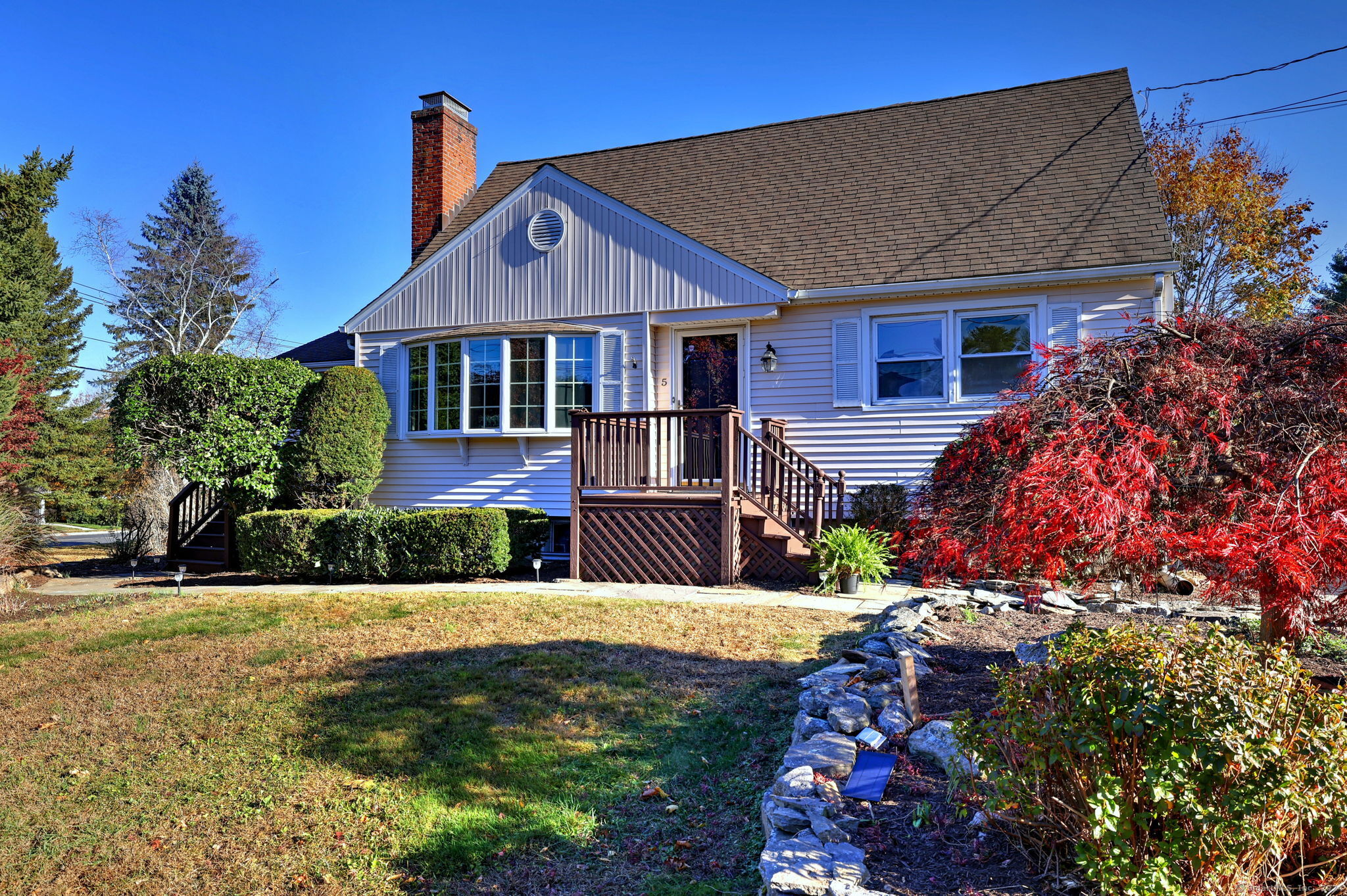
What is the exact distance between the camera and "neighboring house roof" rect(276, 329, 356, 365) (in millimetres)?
14711

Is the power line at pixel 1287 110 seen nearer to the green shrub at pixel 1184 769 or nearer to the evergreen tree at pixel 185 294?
the green shrub at pixel 1184 769

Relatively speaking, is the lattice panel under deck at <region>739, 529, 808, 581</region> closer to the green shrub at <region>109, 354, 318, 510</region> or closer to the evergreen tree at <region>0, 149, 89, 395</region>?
the green shrub at <region>109, 354, 318, 510</region>

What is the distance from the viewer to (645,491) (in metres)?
9.36

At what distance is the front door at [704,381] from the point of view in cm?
1093

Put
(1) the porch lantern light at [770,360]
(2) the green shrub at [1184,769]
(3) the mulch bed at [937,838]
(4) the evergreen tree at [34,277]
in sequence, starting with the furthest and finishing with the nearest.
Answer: (4) the evergreen tree at [34,277]
(1) the porch lantern light at [770,360]
(3) the mulch bed at [937,838]
(2) the green shrub at [1184,769]

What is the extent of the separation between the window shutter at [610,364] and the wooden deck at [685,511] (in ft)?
5.88

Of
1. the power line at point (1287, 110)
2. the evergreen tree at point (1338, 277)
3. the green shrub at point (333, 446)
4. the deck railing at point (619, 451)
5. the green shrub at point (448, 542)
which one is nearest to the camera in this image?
the deck railing at point (619, 451)

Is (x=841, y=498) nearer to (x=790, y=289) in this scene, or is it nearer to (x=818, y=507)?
(x=818, y=507)

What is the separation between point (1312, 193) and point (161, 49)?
26779mm

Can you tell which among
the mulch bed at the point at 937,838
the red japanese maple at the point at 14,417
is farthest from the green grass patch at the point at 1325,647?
the red japanese maple at the point at 14,417

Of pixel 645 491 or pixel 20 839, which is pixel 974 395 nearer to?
pixel 645 491

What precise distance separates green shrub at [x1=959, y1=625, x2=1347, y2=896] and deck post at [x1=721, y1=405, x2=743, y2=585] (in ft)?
20.5

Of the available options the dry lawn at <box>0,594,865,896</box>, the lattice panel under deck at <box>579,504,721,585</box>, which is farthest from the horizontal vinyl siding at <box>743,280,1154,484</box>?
the dry lawn at <box>0,594,865,896</box>

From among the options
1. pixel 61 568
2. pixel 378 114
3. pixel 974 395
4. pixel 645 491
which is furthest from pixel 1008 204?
pixel 378 114
